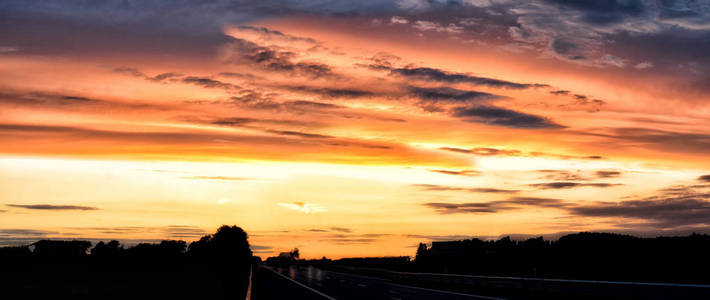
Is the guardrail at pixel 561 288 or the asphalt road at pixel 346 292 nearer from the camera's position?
the guardrail at pixel 561 288

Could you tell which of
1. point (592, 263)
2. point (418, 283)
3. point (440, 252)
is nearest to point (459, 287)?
point (418, 283)

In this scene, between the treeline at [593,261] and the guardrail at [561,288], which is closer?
the guardrail at [561,288]

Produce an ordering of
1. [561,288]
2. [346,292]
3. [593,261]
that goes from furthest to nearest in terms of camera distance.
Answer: [593,261]
[346,292]
[561,288]

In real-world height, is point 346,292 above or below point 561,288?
below

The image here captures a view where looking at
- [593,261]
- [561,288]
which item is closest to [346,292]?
[561,288]

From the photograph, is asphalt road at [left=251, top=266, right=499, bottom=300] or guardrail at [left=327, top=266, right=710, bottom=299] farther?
asphalt road at [left=251, top=266, right=499, bottom=300]

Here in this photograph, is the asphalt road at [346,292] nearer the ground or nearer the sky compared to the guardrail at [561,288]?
nearer the ground

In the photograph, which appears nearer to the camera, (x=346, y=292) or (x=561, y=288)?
(x=561, y=288)

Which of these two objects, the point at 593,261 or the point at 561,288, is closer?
the point at 561,288

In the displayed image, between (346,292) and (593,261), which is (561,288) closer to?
(346,292)

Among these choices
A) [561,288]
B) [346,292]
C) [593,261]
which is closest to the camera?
[561,288]

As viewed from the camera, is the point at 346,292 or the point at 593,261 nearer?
the point at 346,292

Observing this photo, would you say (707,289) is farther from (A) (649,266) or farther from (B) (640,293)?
(A) (649,266)

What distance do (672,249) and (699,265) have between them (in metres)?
42.0
